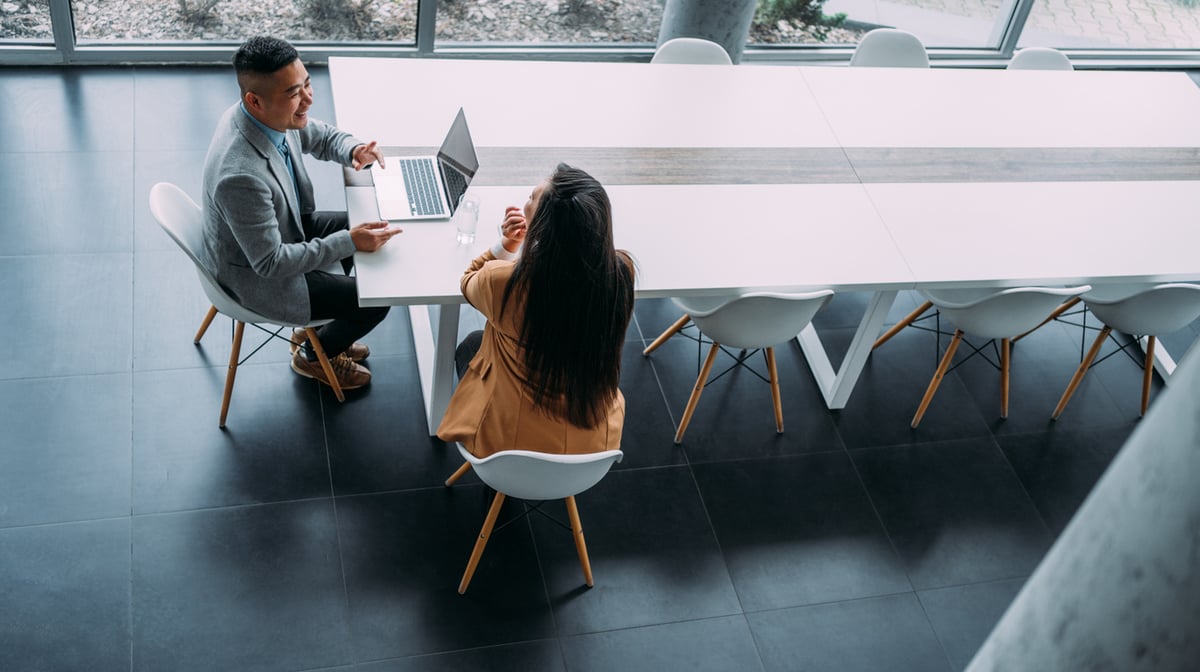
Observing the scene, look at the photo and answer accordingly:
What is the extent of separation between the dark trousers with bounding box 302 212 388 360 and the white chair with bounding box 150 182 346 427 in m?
0.05

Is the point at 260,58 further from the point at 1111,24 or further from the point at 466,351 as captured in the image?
the point at 1111,24

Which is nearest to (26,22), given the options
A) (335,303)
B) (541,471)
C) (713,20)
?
(335,303)

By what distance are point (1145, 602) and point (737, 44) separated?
16.8 ft

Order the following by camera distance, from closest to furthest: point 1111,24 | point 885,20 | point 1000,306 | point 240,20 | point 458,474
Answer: point 458,474 → point 1000,306 → point 240,20 → point 885,20 → point 1111,24

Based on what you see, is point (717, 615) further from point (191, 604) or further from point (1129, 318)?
point (1129, 318)

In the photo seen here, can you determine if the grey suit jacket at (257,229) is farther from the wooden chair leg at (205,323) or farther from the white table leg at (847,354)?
the white table leg at (847,354)

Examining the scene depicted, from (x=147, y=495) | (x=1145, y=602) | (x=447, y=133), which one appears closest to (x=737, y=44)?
(x=447, y=133)

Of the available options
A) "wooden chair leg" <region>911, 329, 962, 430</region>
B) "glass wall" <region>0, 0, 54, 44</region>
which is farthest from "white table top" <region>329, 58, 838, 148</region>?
"glass wall" <region>0, 0, 54, 44</region>

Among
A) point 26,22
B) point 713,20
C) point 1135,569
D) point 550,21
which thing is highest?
point 1135,569

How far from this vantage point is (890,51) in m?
4.53

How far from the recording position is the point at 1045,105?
14.2ft

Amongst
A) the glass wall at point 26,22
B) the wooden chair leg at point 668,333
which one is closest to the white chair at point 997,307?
the wooden chair leg at point 668,333

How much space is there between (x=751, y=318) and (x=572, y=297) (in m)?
0.95

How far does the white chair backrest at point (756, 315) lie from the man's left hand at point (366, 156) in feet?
3.63
